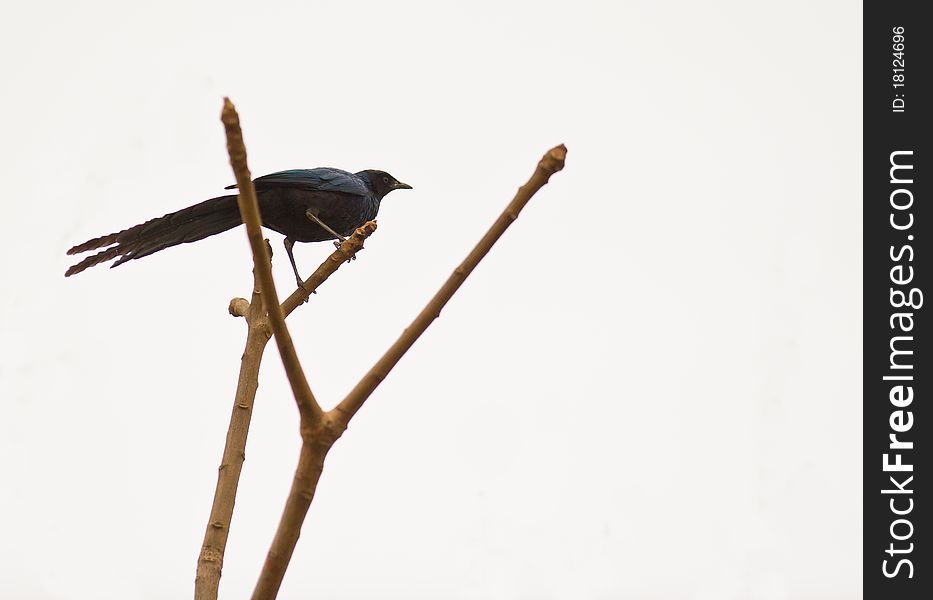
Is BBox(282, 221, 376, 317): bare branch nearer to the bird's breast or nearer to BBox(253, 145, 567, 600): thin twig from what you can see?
BBox(253, 145, 567, 600): thin twig

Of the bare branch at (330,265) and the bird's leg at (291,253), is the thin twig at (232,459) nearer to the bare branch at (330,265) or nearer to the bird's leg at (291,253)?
the bare branch at (330,265)

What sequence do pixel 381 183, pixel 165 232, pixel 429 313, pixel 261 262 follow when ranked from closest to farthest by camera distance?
pixel 261 262 < pixel 429 313 < pixel 165 232 < pixel 381 183

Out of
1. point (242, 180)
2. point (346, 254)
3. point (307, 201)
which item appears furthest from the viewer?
point (307, 201)

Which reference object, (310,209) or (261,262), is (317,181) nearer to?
(310,209)

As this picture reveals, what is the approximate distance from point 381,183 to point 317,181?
58.7 inches

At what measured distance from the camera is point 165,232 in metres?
4.39

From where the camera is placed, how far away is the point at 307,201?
218 inches

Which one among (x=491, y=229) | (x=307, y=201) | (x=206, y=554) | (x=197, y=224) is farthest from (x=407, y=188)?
(x=491, y=229)

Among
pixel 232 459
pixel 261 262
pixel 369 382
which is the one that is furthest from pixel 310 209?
pixel 261 262

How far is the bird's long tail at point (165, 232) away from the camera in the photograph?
383 cm

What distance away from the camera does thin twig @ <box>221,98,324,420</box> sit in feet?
4.88
